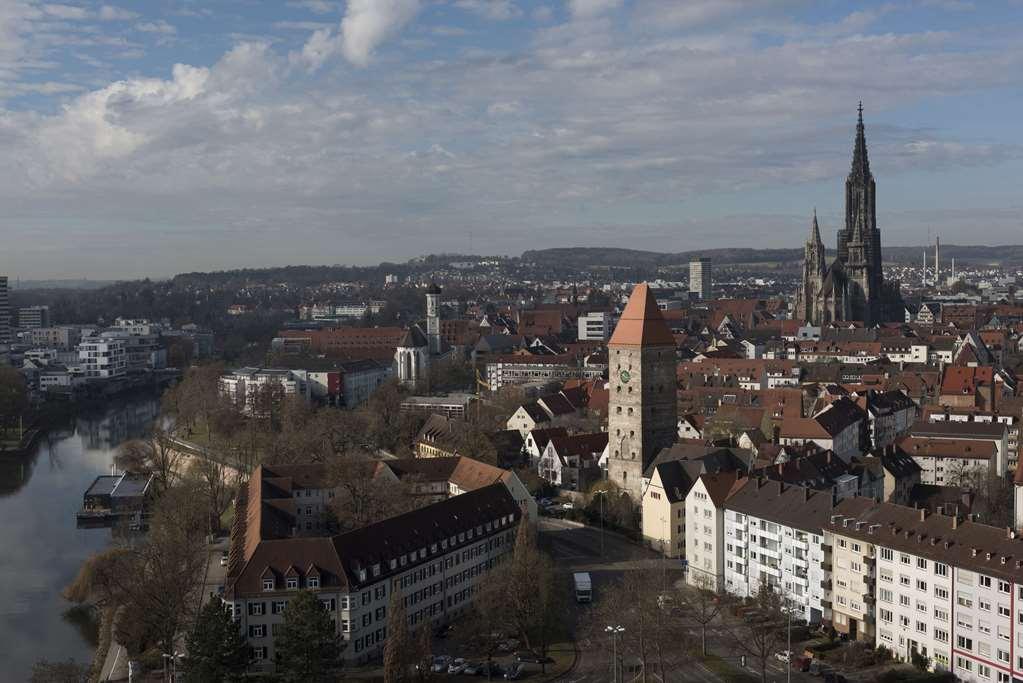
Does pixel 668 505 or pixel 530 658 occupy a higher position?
pixel 668 505

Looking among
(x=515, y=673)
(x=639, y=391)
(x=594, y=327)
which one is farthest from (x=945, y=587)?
(x=594, y=327)

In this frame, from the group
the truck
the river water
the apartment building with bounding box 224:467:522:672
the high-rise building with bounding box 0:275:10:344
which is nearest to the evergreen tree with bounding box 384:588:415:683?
the apartment building with bounding box 224:467:522:672

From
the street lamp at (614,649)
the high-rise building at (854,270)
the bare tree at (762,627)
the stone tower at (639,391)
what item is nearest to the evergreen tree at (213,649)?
the street lamp at (614,649)

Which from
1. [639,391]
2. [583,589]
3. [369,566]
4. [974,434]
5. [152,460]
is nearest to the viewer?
[369,566]

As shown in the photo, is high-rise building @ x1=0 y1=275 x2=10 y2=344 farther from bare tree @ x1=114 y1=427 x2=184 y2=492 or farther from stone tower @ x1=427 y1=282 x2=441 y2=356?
bare tree @ x1=114 y1=427 x2=184 y2=492

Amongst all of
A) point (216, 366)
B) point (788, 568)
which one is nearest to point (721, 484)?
point (788, 568)

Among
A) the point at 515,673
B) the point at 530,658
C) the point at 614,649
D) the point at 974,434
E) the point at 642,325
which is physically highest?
the point at 642,325

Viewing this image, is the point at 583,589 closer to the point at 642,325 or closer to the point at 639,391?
the point at 639,391
